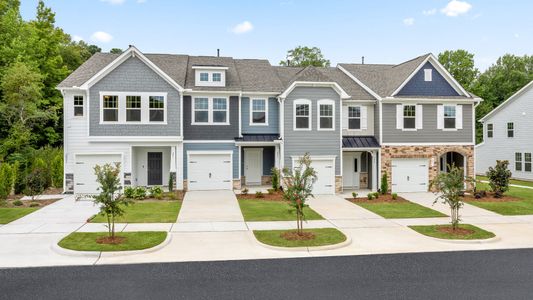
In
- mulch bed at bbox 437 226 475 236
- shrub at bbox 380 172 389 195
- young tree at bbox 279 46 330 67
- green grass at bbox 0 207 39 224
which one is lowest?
mulch bed at bbox 437 226 475 236

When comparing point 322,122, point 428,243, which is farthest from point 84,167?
point 428,243

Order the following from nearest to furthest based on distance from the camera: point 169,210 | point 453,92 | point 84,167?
point 169,210, point 84,167, point 453,92

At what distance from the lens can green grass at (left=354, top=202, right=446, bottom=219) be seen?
15977mm

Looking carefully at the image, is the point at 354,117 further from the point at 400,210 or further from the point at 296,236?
the point at 296,236

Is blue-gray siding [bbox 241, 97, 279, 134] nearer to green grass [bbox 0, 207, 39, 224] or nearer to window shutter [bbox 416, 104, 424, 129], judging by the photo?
window shutter [bbox 416, 104, 424, 129]

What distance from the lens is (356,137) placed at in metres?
23.8

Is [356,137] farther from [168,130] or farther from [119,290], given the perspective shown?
[119,290]

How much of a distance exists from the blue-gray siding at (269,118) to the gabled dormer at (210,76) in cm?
190

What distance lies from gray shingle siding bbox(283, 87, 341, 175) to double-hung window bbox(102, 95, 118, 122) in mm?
10214

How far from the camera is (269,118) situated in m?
23.9

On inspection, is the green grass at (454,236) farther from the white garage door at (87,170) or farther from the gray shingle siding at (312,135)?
the white garage door at (87,170)

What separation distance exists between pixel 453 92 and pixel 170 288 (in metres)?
22.7

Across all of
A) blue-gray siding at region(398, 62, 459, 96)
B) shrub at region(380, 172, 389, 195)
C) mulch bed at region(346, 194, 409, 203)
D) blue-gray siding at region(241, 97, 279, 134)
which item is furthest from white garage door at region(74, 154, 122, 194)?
blue-gray siding at region(398, 62, 459, 96)

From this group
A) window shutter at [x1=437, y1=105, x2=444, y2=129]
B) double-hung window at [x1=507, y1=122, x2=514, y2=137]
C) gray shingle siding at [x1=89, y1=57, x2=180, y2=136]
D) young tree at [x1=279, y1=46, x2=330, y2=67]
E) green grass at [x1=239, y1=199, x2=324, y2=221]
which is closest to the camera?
green grass at [x1=239, y1=199, x2=324, y2=221]
